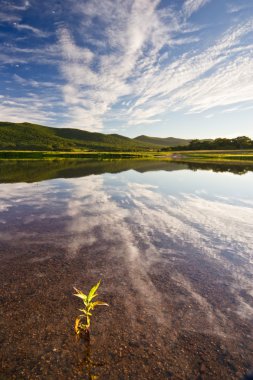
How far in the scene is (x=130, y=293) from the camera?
772 cm

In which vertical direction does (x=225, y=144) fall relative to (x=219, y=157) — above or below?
above

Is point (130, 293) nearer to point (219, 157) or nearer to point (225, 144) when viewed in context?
point (219, 157)

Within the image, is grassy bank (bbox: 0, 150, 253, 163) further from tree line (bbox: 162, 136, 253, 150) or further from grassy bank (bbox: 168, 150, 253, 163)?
tree line (bbox: 162, 136, 253, 150)

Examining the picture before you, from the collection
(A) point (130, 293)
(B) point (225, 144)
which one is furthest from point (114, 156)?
(A) point (130, 293)

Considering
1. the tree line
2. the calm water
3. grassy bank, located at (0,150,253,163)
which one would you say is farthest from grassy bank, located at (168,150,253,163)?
the calm water

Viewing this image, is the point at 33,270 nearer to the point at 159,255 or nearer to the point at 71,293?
the point at 71,293

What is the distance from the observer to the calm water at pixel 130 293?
211 inches

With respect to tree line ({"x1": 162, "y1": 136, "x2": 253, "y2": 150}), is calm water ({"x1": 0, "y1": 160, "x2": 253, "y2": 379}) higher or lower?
higher

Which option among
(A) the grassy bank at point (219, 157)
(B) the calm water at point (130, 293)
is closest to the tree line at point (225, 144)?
(A) the grassy bank at point (219, 157)

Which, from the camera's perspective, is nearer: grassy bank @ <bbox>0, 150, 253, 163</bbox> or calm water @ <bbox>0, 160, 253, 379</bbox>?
calm water @ <bbox>0, 160, 253, 379</bbox>

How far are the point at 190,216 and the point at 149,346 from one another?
11097 mm

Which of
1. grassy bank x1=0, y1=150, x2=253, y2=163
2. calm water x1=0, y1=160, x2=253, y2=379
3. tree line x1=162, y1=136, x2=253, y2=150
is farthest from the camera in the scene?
tree line x1=162, y1=136, x2=253, y2=150

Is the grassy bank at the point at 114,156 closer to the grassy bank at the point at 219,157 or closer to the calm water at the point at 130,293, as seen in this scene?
the grassy bank at the point at 219,157

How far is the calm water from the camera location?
536cm
